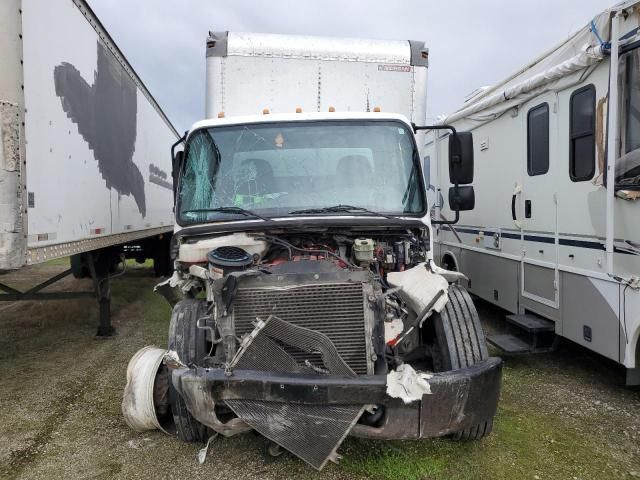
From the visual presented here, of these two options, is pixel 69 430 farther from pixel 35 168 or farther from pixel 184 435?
pixel 35 168

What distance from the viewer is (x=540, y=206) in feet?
17.8

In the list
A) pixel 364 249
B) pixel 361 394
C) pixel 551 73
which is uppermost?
pixel 551 73

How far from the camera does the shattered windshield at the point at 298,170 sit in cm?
383

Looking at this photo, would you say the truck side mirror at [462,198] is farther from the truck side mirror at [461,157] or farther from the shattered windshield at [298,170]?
the shattered windshield at [298,170]

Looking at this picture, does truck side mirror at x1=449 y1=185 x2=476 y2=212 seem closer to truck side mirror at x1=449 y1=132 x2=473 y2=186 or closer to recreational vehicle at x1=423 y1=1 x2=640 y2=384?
truck side mirror at x1=449 y1=132 x2=473 y2=186

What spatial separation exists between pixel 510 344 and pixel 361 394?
311 centimetres

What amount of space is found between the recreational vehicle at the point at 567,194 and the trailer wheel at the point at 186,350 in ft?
10.9

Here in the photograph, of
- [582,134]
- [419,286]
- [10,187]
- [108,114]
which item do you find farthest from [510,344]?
[108,114]

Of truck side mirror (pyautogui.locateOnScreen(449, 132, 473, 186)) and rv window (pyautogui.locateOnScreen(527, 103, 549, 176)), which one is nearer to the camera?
truck side mirror (pyautogui.locateOnScreen(449, 132, 473, 186))

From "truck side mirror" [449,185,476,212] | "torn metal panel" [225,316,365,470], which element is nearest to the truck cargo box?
"truck side mirror" [449,185,476,212]

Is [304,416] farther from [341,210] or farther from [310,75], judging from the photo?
[310,75]

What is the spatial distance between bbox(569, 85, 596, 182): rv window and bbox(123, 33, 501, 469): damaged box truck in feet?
3.68

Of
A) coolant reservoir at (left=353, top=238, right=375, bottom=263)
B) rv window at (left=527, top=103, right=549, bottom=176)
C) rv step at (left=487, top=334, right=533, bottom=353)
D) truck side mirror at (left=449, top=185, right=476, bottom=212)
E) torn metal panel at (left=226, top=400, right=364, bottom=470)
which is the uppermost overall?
rv window at (left=527, top=103, right=549, bottom=176)

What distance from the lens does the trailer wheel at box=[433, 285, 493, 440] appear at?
3.23m
